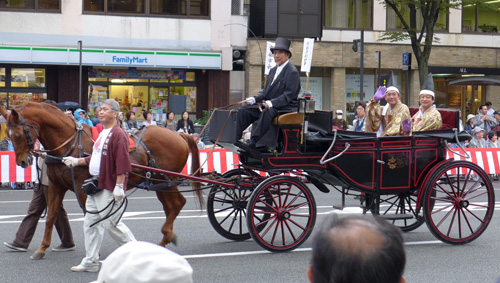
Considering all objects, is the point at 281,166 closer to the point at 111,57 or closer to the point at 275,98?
the point at 275,98

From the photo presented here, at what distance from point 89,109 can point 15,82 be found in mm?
2790

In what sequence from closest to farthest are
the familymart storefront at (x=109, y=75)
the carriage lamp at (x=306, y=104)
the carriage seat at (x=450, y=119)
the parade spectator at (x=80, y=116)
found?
the carriage lamp at (x=306, y=104)
the carriage seat at (x=450, y=119)
the parade spectator at (x=80, y=116)
the familymart storefront at (x=109, y=75)

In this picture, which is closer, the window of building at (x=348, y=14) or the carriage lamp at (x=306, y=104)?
the carriage lamp at (x=306, y=104)

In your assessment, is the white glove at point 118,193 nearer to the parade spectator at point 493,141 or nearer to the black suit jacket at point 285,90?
the black suit jacket at point 285,90

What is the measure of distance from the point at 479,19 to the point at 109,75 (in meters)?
16.2

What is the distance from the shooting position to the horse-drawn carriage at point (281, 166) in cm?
834

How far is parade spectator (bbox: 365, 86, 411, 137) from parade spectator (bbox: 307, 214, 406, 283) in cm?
719

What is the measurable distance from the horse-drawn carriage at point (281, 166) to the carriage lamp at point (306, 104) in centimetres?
1

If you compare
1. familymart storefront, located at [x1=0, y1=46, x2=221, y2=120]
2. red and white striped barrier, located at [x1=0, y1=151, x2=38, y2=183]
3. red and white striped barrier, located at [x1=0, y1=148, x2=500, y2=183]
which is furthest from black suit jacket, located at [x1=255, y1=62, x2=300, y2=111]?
familymart storefront, located at [x1=0, y1=46, x2=221, y2=120]

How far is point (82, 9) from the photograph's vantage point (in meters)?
26.9

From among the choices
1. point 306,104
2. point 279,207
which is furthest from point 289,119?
point 279,207

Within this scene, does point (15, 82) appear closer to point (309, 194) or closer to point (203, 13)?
point (203, 13)

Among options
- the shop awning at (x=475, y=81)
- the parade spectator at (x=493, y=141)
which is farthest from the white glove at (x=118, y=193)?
the shop awning at (x=475, y=81)

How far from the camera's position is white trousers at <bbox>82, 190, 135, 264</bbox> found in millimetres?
7547
